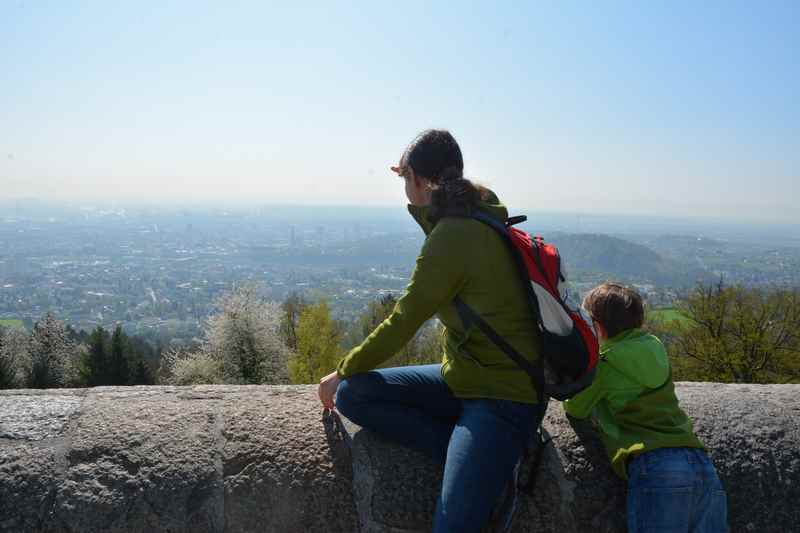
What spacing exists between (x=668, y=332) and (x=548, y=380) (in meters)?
24.2

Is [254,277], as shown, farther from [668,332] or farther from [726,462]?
[726,462]

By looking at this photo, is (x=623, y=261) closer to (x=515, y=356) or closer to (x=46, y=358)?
(x=46, y=358)

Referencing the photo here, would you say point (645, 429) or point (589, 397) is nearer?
point (645, 429)

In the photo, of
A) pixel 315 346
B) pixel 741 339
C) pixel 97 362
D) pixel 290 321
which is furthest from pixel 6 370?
pixel 741 339

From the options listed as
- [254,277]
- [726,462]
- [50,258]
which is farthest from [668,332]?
[50,258]

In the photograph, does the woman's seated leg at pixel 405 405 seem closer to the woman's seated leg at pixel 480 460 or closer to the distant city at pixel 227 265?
the woman's seated leg at pixel 480 460

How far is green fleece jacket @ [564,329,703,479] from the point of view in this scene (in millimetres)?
2283

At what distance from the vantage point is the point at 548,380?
2.28 meters

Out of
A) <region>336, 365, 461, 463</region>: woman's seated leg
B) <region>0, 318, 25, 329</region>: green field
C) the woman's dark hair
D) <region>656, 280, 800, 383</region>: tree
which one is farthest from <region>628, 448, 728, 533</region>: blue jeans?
<region>0, 318, 25, 329</region>: green field

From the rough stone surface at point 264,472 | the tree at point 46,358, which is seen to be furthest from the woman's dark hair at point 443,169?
the tree at point 46,358

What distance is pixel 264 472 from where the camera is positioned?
84.6 inches

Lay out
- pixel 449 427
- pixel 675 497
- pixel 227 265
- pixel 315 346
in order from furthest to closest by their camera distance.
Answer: pixel 227 265
pixel 315 346
pixel 449 427
pixel 675 497

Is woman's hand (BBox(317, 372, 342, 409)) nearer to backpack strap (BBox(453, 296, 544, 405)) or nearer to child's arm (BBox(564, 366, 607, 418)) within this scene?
backpack strap (BBox(453, 296, 544, 405))

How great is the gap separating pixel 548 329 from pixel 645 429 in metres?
0.67
